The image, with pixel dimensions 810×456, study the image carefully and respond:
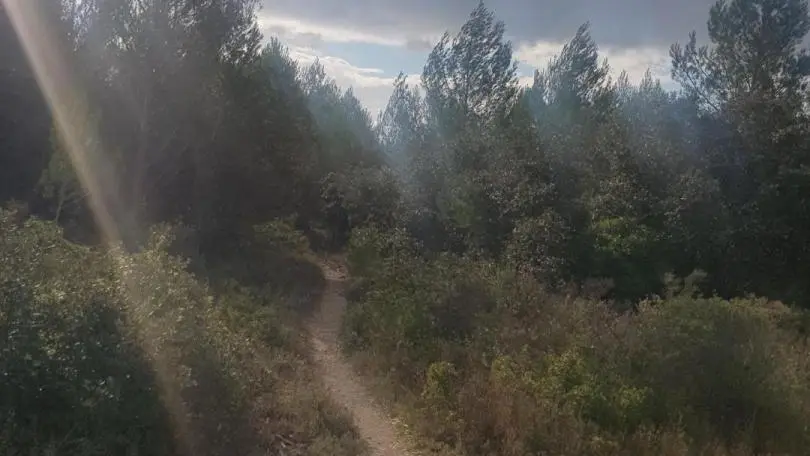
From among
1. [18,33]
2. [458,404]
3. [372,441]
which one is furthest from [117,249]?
[18,33]

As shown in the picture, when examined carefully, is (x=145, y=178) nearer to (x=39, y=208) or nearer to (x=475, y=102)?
(x=39, y=208)

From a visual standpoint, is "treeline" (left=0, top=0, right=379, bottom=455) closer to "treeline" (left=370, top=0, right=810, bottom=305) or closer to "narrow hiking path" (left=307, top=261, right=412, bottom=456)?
"narrow hiking path" (left=307, top=261, right=412, bottom=456)

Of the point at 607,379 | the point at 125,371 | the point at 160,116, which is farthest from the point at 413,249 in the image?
the point at 125,371

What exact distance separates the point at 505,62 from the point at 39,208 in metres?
21.4

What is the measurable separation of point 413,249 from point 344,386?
317 inches

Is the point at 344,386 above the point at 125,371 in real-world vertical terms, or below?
below

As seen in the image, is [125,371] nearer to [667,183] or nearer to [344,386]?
[344,386]

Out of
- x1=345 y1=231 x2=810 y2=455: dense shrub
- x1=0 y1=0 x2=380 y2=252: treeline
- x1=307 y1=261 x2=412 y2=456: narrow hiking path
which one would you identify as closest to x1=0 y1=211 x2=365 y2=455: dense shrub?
x1=307 y1=261 x2=412 y2=456: narrow hiking path

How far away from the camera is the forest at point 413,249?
723 cm

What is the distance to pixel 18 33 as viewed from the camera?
826 inches

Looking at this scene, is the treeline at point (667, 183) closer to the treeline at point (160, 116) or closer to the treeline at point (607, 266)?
the treeline at point (607, 266)

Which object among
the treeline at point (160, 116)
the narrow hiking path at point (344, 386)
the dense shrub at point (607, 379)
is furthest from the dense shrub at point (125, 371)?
the treeline at point (160, 116)

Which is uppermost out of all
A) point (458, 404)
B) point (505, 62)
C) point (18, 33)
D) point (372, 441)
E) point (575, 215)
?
point (505, 62)

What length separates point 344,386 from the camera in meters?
11.1
